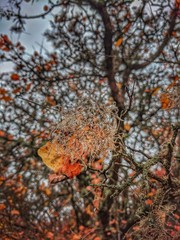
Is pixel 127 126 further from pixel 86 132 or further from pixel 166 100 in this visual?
pixel 86 132

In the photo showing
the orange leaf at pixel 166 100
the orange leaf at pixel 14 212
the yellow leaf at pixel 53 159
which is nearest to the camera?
the yellow leaf at pixel 53 159

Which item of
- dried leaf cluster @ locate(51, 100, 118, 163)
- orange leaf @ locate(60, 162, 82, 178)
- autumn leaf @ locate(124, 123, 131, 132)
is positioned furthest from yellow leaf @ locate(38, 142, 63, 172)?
autumn leaf @ locate(124, 123, 131, 132)

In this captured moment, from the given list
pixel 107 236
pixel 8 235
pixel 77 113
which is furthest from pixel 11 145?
pixel 77 113

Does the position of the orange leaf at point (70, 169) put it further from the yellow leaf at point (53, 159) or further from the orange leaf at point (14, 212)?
the orange leaf at point (14, 212)

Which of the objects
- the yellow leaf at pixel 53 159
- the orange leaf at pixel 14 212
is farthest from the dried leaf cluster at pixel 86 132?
the orange leaf at pixel 14 212

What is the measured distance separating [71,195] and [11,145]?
323 centimetres

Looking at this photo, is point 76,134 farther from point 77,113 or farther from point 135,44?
point 135,44

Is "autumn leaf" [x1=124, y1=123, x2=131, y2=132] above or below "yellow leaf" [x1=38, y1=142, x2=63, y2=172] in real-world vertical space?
above

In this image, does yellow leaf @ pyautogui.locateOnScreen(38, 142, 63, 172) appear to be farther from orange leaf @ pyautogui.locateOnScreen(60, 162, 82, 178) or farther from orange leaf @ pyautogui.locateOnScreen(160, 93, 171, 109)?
orange leaf @ pyautogui.locateOnScreen(160, 93, 171, 109)

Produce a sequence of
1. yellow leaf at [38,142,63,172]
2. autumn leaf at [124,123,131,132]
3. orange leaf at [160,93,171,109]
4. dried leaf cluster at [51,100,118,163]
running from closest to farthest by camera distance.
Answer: dried leaf cluster at [51,100,118,163]
yellow leaf at [38,142,63,172]
orange leaf at [160,93,171,109]
autumn leaf at [124,123,131,132]

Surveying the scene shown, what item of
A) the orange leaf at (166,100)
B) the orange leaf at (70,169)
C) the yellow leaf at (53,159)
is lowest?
the orange leaf at (70,169)

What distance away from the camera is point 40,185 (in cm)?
887

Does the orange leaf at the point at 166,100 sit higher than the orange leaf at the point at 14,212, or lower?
higher

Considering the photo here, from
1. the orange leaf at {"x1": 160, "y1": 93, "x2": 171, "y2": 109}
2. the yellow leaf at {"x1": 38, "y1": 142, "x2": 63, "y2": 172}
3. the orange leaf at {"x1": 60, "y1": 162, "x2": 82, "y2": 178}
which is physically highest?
the orange leaf at {"x1": 160, "y1": 93, "x2": 171, "y2": 109}
